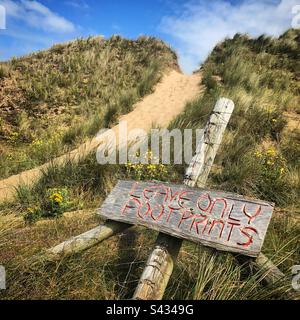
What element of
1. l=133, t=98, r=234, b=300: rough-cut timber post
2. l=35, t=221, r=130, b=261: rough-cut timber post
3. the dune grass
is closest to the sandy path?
the dune grass

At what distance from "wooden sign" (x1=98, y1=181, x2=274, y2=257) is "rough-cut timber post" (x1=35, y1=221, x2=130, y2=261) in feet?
0.37

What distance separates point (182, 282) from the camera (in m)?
3.17

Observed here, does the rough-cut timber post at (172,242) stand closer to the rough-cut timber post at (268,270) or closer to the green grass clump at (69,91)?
the rough-cut timber post at (268,270)

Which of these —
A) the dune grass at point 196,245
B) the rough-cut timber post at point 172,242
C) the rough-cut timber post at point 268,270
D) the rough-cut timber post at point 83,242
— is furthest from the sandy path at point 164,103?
the rough-cut timber post at point 268,270

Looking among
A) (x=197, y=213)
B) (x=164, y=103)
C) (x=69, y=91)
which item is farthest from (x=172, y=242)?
(x=69, y=91)

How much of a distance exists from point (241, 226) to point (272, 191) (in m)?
2.83

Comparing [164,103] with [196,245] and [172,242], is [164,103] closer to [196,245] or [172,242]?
[196,245]

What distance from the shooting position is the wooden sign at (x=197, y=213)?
2832 millimetres

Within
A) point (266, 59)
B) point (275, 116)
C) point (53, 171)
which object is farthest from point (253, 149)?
point (266, 59)

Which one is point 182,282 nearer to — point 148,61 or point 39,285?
point 39,285

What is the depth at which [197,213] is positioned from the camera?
307 cm

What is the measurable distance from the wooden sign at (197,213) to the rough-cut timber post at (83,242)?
11cm

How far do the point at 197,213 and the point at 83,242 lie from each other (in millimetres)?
1114
